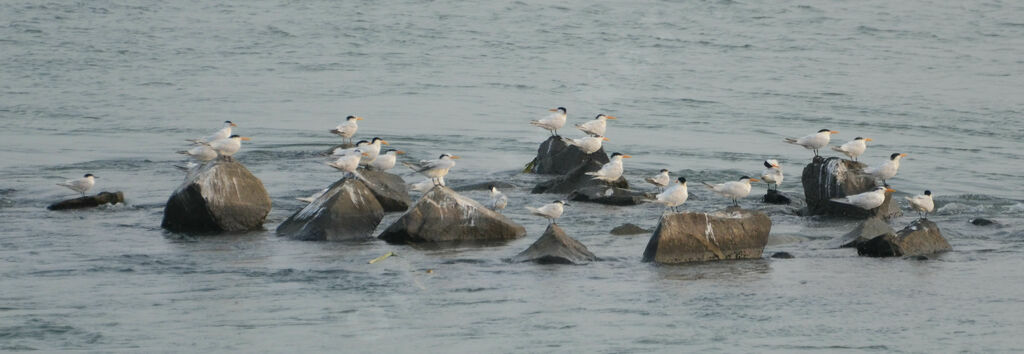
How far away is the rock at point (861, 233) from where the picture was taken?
1401 centimetres

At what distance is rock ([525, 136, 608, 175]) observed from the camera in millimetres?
19609

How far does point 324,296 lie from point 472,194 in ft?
21.8

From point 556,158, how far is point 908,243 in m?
7.40

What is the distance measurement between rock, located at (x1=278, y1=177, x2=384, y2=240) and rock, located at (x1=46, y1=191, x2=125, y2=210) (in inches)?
126

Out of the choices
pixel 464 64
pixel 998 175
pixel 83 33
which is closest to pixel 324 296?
pixel 998 175

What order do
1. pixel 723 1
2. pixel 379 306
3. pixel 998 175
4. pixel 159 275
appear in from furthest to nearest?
pixel 723 1, pixel 998 175, pixel 159 275, pixel 379 306

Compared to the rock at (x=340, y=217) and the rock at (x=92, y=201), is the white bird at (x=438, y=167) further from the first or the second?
the rock at (x=92, y=201)

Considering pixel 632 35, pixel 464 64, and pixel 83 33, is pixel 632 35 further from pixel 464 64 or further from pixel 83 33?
pixel 83 33

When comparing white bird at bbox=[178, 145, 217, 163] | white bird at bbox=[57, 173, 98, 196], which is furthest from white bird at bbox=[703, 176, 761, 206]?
white bird at bbox=[57, 173, 98, 196]

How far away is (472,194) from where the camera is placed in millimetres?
18266

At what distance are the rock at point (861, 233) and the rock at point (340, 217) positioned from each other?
16.5 ft

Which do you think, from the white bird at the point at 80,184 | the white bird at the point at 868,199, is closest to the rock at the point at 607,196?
the white bird at the point at 868,199

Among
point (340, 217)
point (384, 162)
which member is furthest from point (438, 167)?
point (340, 217)

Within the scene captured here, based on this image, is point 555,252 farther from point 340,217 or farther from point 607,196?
point 607,196
